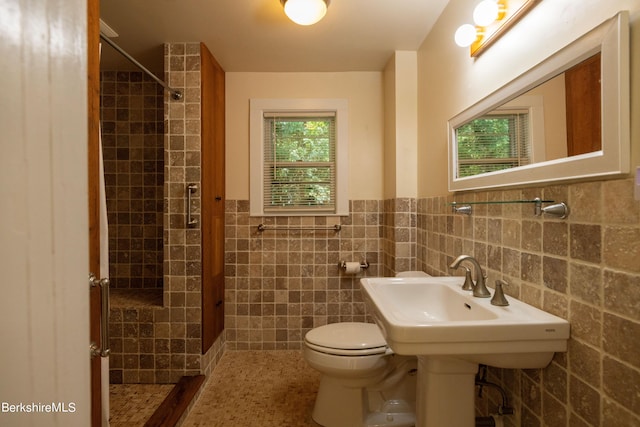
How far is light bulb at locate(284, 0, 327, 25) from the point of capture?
1.56 m

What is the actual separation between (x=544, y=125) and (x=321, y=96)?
1808 millimetres

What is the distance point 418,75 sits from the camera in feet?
7.06

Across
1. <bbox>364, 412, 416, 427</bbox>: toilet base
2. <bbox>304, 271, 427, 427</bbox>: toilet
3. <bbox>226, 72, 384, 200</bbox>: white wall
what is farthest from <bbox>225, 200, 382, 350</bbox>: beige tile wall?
<bbox>364, 412, 416, 427</bbox>: toilet base

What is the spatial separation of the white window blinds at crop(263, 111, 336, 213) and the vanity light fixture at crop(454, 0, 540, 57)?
1272mm

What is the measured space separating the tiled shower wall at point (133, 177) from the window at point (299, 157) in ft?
2.81

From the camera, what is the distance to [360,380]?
5.10ft

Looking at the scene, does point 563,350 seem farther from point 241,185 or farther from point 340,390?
point 241,185

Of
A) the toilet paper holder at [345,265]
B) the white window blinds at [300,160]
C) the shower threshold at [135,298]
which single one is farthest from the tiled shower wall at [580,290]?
the shower threshold at [135,298]

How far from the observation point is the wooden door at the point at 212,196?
2.08 metres

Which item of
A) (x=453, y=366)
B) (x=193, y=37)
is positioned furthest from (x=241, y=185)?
(x=453, y=366)

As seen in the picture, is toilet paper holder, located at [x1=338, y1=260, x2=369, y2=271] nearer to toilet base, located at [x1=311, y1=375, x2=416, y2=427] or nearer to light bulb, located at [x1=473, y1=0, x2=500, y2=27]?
toilet base, located at [x1=311, y1=375, x2=416, y2=427]

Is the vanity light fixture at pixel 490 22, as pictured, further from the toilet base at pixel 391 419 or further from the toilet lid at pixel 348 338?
the toilet base at pixel 391 419

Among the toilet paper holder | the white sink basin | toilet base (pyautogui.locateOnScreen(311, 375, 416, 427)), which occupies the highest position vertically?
the white sink basin

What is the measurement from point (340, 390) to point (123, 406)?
127 centimetres
